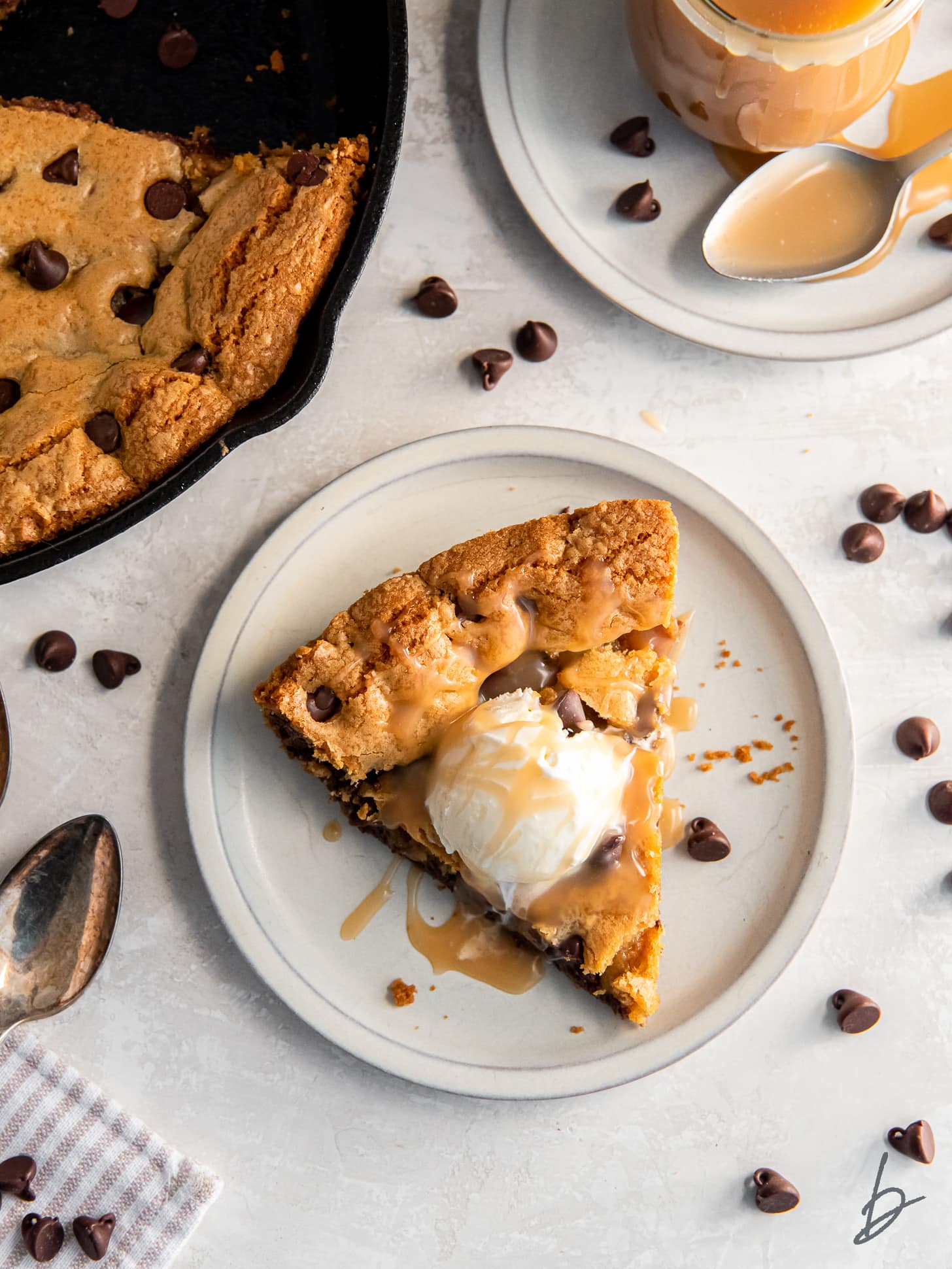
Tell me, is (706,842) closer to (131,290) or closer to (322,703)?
(322,703)

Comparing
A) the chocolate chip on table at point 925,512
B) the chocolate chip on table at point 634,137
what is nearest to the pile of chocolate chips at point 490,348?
the chocolate chip on table at point 634,137

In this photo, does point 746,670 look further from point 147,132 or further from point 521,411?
point 147,132

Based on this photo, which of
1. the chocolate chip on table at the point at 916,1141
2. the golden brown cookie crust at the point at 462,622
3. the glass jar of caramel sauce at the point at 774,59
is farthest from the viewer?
the chocolate chip on table at the point at 916,1141

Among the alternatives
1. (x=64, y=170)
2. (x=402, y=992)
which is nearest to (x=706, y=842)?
(x=402, y=992)

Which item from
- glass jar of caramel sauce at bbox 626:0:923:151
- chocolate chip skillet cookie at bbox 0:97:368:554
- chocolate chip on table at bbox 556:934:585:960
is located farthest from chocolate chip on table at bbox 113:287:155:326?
chocolate chip on table at bbox 556:934:585:960

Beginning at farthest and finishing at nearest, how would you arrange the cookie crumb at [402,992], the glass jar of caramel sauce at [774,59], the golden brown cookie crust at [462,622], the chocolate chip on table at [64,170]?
1. the cookie crumb at [402,992]
2. the chocolate chip on table at [64,170]
3. the golden brown cookie crust at [462,622]
4. the glass jar of caramel sauce at [774,59]

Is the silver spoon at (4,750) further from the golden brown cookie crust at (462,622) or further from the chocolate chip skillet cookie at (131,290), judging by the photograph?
the golden brown cookie crust at (462,622)
